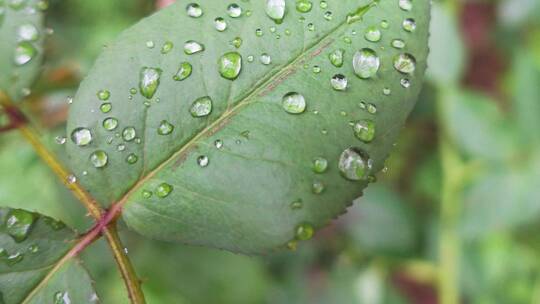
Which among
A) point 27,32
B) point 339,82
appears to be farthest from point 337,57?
point 27,32

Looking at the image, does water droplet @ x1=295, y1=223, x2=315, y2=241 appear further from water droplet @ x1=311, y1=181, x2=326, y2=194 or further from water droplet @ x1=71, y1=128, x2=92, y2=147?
water droplet @ x1=71, y1=128, x2=92, y2=147

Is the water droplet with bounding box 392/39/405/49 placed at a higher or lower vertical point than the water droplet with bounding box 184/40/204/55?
higher

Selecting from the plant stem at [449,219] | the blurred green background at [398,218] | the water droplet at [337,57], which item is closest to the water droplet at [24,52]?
the water droplet at [337,57]

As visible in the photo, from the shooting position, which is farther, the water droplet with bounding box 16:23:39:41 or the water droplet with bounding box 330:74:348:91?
the water droplet with bounding box 16:23:39:41

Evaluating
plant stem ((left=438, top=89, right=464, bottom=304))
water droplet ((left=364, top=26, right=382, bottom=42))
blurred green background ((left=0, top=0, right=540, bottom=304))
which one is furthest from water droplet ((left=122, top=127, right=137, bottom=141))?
plant stem ((left=438, top=89, right=464, bottom=304))

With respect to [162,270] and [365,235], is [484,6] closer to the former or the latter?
[365,235]

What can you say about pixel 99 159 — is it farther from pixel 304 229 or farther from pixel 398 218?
pixel 398 218
